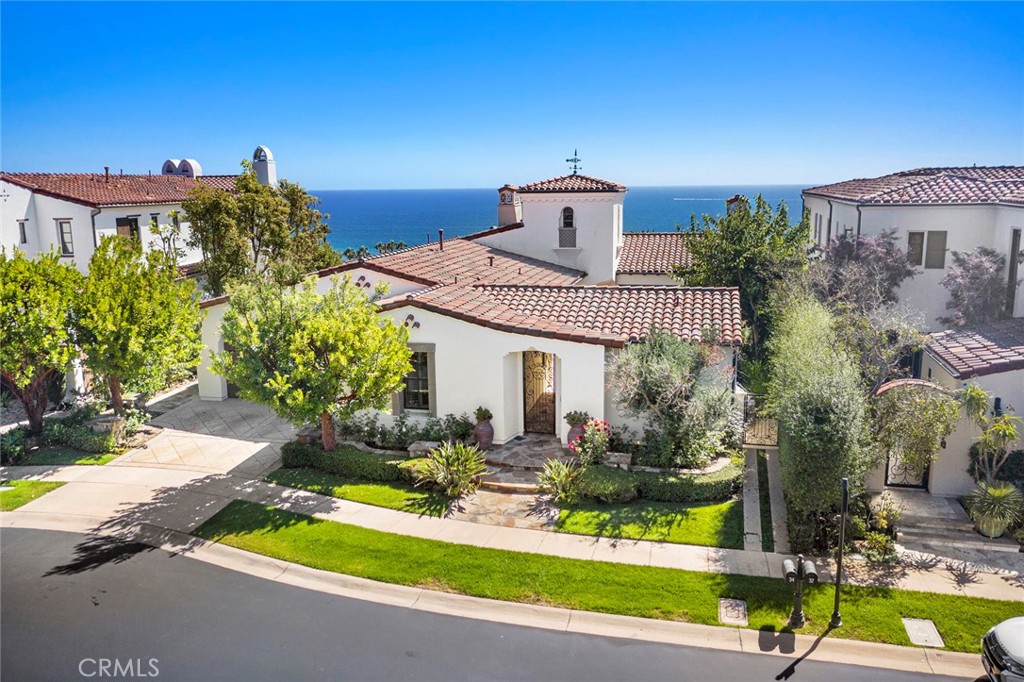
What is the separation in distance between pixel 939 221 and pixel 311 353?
2104cm

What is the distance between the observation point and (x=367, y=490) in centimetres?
1731

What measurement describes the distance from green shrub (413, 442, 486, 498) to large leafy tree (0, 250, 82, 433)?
10.2 metres

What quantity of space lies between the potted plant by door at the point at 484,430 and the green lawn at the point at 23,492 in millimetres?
10586

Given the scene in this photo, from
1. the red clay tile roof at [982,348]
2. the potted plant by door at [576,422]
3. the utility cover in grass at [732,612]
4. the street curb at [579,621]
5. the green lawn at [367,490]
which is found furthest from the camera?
the potted plant by door at [576,422]

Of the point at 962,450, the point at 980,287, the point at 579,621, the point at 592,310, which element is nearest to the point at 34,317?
the point at 592,310

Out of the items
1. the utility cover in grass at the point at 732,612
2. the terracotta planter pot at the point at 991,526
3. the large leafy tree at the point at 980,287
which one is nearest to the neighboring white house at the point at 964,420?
the terracotta planter pot at the point at 991,526

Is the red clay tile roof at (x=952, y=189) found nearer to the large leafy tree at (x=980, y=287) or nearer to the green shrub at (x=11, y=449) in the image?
the large leafy tree at (x=980, y=287)

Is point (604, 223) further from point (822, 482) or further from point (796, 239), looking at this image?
point (822, 482)

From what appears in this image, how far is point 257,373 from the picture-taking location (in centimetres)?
1706

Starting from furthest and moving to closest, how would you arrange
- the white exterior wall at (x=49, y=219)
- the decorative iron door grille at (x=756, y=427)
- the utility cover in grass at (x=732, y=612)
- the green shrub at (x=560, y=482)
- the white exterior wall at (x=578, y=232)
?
the white exterior wall at (x=49, y=219), the white exterior wall at (x=578, y=232), the decorative iron door grille at (x=756, y=427), the green shrub at (x=560, y=482), the utility cover in grass at (x=732, y=612)

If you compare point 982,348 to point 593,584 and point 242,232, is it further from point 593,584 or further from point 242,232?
point 242,232

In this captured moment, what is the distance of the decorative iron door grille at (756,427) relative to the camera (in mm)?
19234

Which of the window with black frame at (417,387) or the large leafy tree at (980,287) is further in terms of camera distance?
the large leafy tree at (980,287)

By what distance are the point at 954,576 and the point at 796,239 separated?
689 inches
